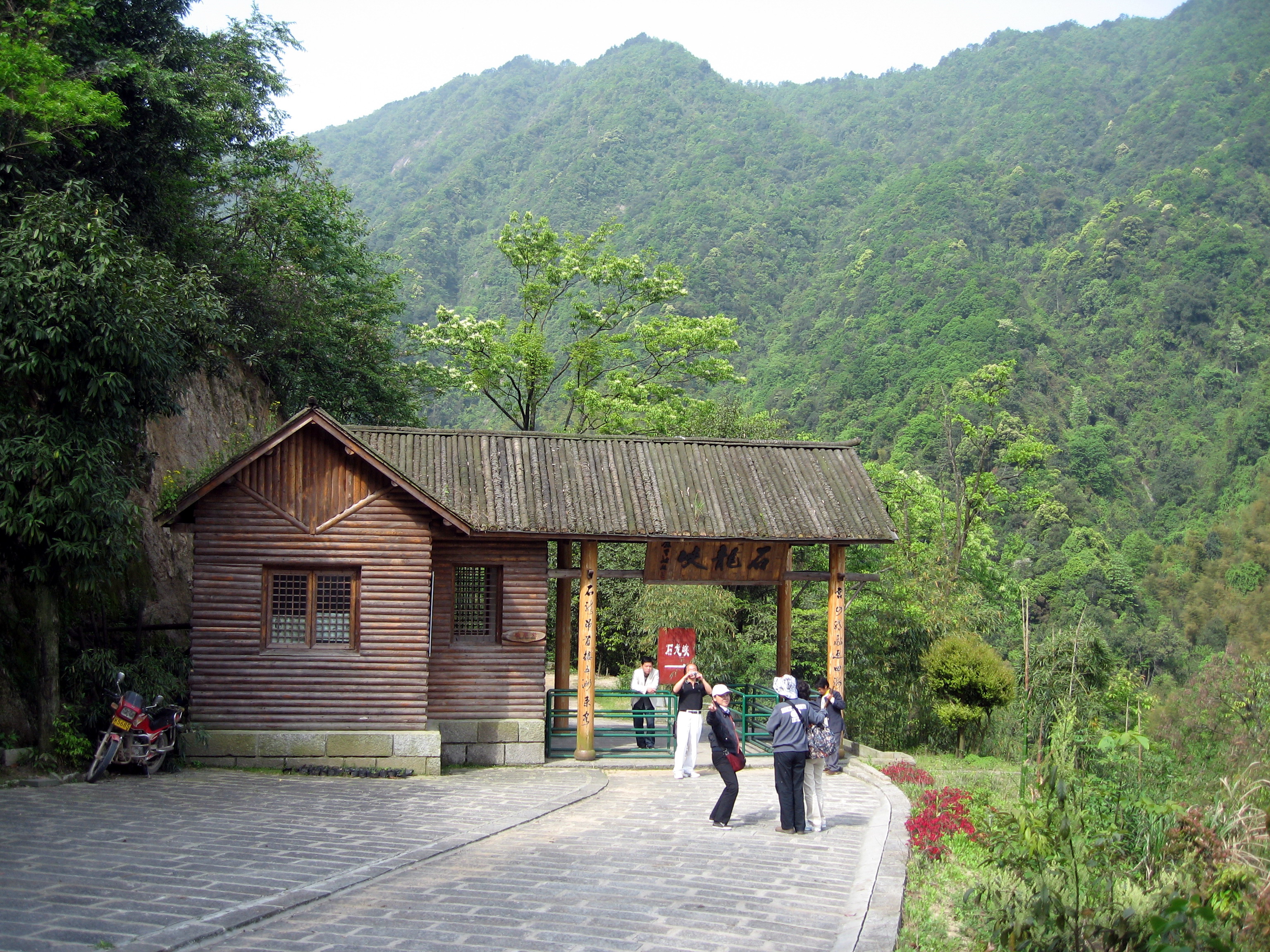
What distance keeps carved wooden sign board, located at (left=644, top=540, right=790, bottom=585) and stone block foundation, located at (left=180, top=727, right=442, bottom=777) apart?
4.70m

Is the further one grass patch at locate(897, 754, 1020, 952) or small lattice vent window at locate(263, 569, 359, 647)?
small lattice vent window at locate(263, 569, 359, 647)

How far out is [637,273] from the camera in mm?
36844

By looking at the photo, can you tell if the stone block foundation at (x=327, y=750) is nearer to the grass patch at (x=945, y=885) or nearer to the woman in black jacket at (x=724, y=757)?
the woman in black jacket at (x=724, y=757)

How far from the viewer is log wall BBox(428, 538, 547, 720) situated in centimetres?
1731

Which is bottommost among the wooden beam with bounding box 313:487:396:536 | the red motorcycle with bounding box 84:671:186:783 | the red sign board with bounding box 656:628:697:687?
the red motorcycle with bounding box 84:671:186:783

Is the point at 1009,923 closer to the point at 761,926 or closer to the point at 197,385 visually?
the point at 761,926

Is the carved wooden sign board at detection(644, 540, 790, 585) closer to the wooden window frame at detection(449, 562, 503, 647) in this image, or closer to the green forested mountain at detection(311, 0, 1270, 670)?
the wooden window frame at detection(449, 562, 503, 647)

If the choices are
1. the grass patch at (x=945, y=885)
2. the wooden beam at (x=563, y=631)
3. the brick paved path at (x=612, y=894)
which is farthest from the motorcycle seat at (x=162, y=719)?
the grass patch at (x=945, y=885)

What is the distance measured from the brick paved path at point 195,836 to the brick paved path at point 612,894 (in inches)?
30.3

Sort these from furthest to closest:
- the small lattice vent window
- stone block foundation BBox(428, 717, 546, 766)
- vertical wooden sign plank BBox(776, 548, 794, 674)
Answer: vertical wooden sign plank BBox(776, 548, 794, 674) < stone block foundation BBox(428, 717, 546, 766) < the small lattice vent window

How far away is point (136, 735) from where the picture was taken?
47.4 ft

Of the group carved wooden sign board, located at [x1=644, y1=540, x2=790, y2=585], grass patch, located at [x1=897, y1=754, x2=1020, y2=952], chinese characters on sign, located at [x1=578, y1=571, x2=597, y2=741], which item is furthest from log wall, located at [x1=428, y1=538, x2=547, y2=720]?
grass patch, located at [x1=897, y1=754, x2=1020, y2=952]

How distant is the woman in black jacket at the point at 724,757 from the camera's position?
12.5 m

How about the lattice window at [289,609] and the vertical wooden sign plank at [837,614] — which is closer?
the lattice window at [289,609]
